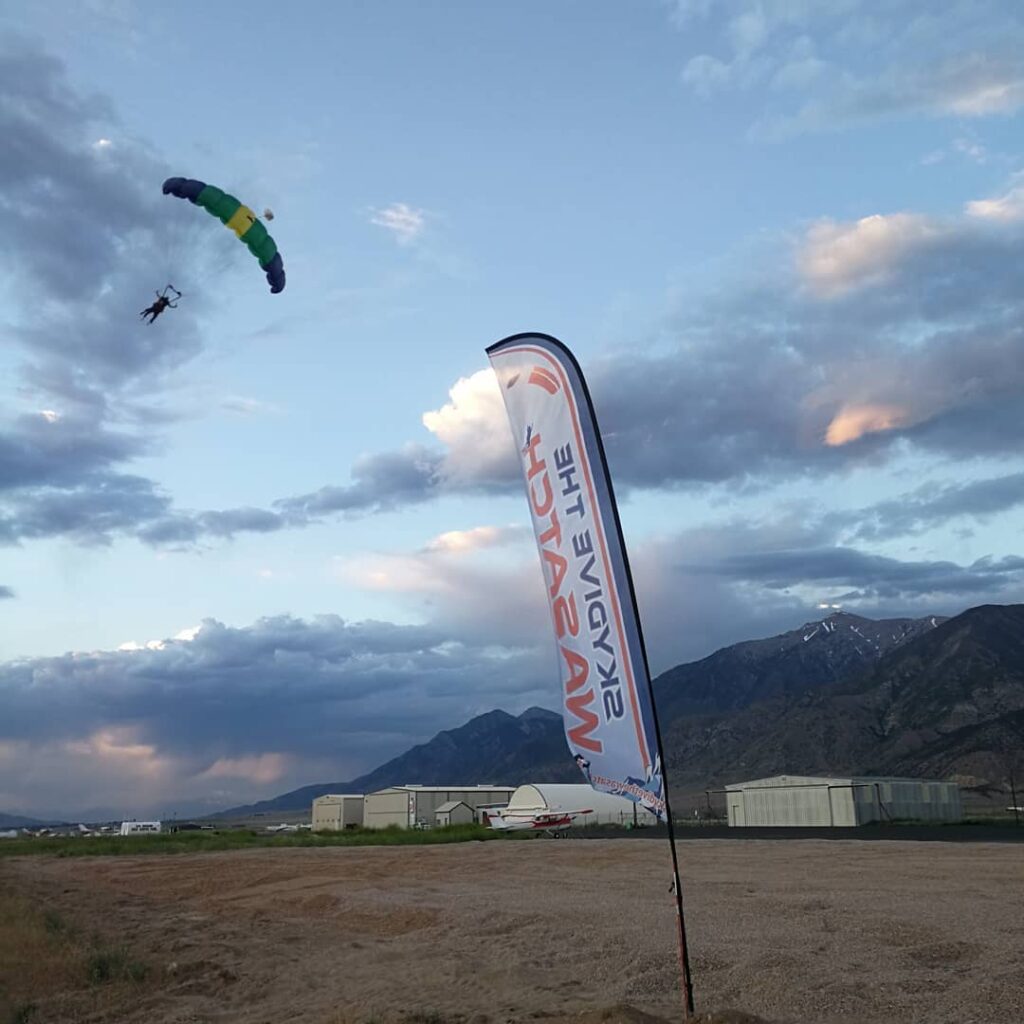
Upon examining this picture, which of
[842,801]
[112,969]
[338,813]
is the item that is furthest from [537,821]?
[112,969]

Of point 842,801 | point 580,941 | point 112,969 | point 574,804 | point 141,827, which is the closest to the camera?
point 112,969

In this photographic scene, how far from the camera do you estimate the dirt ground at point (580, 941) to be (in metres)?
13.5

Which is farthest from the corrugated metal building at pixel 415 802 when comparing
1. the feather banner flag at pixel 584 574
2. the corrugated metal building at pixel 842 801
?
the feather banner flag at pixel 584 574

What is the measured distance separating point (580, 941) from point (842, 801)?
6098cm

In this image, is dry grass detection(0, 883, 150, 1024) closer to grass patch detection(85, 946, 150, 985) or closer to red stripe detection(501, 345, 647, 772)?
grass patch detection(85, 946, 150, 985)

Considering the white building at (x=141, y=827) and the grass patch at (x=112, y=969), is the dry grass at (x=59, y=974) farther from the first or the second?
the white building at (x=141, y=827)

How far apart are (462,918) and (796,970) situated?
1026 cm

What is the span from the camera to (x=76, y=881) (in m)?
42.1

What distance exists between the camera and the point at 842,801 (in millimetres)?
72938

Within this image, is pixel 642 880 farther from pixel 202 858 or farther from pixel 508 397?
pixel 202 858

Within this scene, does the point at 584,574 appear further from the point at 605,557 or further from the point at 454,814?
the point at 454,814

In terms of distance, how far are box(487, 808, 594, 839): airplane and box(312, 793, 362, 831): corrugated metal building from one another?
2682cm

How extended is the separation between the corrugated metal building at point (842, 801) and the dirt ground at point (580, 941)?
37039mm

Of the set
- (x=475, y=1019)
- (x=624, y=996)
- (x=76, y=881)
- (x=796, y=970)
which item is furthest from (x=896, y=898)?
(x=76, y=881)
